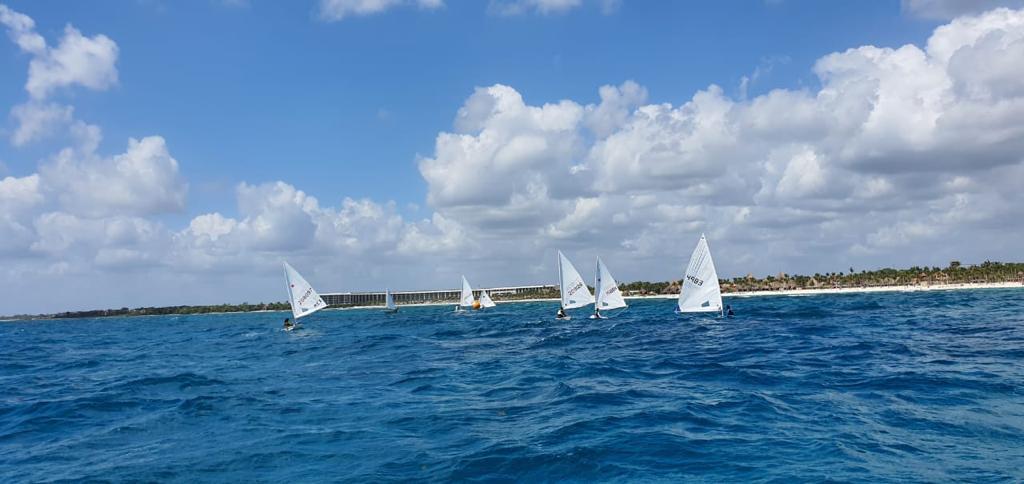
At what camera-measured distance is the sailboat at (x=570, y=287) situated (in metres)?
65.6

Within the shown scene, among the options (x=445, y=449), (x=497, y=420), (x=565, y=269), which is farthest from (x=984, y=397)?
(x=565, y=269)

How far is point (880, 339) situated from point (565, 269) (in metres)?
33.8

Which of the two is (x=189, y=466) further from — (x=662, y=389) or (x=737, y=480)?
(x=662, y=389)

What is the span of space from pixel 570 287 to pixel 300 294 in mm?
31852

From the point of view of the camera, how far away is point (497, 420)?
19.2 m

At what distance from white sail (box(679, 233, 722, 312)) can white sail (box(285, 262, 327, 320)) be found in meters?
40.1

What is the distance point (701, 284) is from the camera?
56719mm

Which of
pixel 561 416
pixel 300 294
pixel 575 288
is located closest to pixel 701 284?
pixel 575 288

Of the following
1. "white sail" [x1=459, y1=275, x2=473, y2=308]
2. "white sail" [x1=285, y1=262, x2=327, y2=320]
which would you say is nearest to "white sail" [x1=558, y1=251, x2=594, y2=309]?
"white sail" [x1=285, y1=262, x2=327, y2=320]

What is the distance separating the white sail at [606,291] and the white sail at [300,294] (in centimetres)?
3105

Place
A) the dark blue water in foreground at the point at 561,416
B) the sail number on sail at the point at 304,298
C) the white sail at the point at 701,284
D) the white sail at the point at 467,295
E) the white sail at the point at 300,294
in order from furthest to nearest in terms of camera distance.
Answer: the white sail at the point at 467,295
the sail number on sail at the point at 304,298
the white sail at the point at 300,294
the white sail at the point at 701,284
the dark blue water in foreground at the point at 561,416

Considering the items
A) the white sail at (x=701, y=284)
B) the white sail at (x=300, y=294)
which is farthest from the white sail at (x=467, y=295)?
the white sail at (x=701, y=284)

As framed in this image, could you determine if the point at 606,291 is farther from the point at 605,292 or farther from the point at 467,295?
the point at 467,295

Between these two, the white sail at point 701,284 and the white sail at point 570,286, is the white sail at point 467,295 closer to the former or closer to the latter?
the white sail at point 570,286
